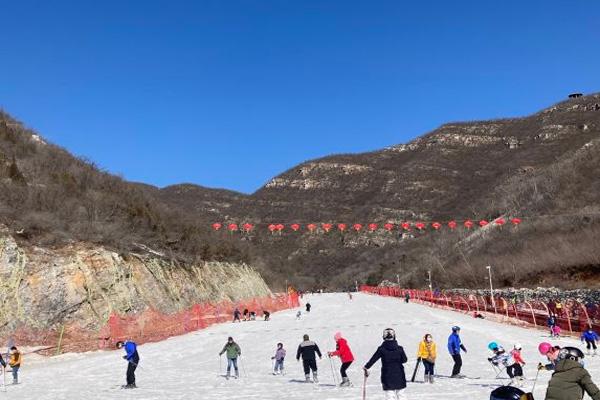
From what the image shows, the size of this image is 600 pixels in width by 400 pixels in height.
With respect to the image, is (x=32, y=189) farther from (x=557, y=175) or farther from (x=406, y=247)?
(x=406, y=247)

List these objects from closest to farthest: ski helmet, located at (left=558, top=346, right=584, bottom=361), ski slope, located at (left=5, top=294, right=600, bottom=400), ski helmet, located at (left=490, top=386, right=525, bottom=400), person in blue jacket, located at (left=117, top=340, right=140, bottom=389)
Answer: ski helmet, located at (left=490, top=386, right=525, bottom=400) → ski helmet, located at (left=558, top=346, right=584, bottom=361) → ski slope, located at (left=5, top=294, right=600, bottom=400) → person in blue jacket, located at (left=117, top=340, right=140, bottom=389)

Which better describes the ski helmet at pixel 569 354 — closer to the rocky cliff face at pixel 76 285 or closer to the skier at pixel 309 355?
the skier at pixel 309 355

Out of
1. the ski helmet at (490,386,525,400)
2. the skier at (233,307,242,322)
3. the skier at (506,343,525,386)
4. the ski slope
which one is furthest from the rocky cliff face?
the ski helmet at (490,386,525,400)

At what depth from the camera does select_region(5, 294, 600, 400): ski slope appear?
13711 millimetres

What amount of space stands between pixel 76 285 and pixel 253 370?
15.6 metres

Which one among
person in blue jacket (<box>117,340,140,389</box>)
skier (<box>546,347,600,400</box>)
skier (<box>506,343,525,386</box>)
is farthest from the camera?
person in blue jacket (<box>117,340,140,389</box>)

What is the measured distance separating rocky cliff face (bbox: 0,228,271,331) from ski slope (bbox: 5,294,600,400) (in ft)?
12.1

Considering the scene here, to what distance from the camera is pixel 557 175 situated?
9031 cm

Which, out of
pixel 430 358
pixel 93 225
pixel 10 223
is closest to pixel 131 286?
pixel 93 225

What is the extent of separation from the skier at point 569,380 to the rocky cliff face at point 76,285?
26.2m

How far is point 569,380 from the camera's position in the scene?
6.18 meters

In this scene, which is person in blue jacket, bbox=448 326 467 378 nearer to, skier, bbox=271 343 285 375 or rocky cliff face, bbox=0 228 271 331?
skier, bbox=271 343 285 375

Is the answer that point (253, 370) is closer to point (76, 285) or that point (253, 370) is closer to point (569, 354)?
point (569, 354)

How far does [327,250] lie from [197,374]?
14697cm
